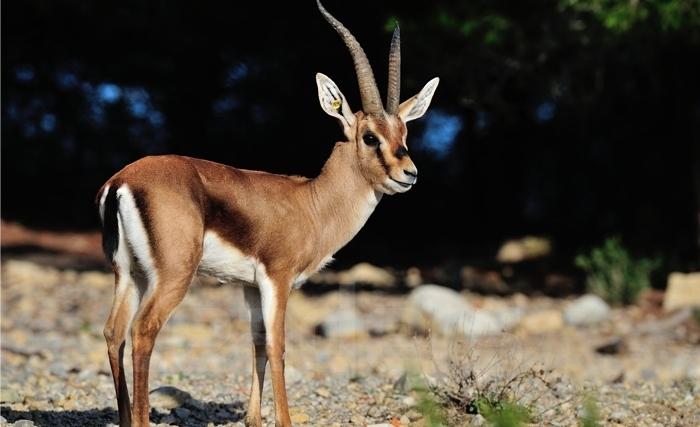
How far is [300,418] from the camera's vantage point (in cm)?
653

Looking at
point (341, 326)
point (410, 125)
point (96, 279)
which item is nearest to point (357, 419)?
point (341, 326)

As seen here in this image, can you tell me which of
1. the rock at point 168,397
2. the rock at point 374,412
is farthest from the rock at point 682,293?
the rock at point 168,397

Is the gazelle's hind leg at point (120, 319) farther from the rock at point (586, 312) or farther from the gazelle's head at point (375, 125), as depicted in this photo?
the rock at point (586, 312)

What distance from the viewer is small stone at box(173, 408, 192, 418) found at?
667 centimetres

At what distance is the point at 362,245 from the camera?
69.1ft

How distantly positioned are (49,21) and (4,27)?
3.12 ft

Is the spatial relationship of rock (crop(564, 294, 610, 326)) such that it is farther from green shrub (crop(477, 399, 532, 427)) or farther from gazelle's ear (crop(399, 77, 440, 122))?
gazelle's ear (crop(399, 77, 440, 122))

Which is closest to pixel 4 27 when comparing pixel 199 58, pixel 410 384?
pixel 199 58

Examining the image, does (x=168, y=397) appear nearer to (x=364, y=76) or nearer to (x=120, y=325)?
(x=120, y=325)

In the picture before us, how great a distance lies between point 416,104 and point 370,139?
1.88 feet

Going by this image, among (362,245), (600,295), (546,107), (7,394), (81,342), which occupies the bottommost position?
(7,394)

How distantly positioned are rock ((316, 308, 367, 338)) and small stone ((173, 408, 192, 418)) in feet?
17.7

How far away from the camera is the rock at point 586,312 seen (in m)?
13.0

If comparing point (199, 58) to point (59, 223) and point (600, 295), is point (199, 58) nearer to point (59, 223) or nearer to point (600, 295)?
point (59, 223)
